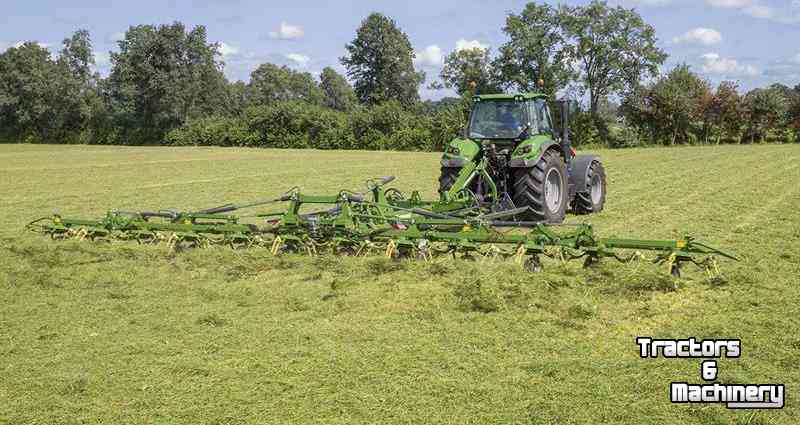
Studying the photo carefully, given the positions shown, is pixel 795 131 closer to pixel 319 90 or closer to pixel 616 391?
pixel 616 391

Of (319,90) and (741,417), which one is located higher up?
(319,90)

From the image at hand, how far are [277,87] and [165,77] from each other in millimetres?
35793

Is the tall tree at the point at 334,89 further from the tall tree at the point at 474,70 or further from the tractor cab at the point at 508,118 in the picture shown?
the tractor cab at the point at 508,118

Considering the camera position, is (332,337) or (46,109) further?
(46,109)

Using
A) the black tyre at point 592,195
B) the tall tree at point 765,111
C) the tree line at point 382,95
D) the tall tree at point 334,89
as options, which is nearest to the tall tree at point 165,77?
the tree line at point 382,95

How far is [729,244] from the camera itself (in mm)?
7789

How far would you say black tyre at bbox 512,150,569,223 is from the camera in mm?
9219

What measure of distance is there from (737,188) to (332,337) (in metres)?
11.0

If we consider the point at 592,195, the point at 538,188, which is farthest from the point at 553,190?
the point at 592,195

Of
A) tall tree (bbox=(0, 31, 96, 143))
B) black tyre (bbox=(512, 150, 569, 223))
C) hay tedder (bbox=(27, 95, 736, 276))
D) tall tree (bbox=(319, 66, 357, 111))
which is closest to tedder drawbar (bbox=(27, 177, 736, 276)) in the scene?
hay tedder (bbox=(27, 95, 736, 276))

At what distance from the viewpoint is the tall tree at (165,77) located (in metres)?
50.2

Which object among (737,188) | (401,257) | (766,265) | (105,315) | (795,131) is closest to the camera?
(105,315)

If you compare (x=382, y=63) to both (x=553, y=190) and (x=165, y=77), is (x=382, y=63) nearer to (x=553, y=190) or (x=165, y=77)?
(x=165, y=77)

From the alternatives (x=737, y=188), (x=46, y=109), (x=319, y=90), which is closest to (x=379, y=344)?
(x=737, y=188)
